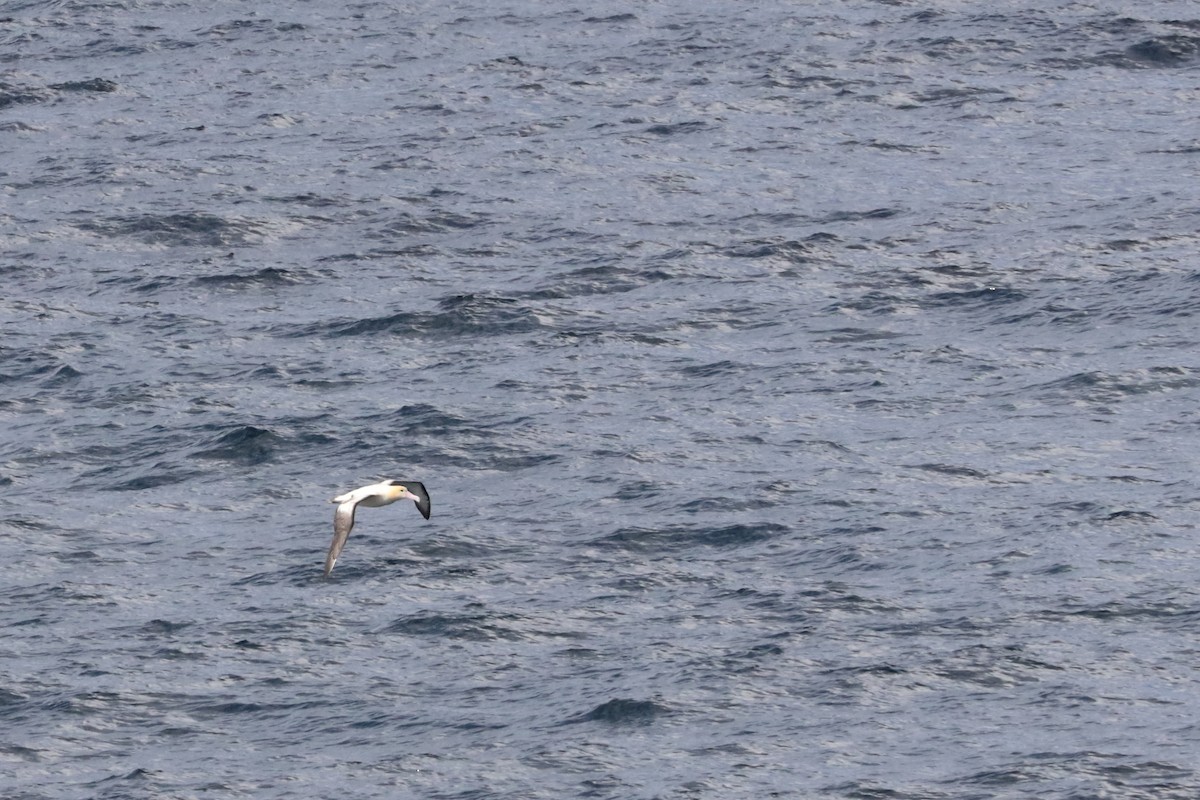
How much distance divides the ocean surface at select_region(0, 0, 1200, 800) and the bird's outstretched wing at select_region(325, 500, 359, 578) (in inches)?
216

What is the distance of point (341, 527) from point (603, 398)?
17.7 meters

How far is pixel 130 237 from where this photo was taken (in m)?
69.6

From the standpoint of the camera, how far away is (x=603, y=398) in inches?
2377

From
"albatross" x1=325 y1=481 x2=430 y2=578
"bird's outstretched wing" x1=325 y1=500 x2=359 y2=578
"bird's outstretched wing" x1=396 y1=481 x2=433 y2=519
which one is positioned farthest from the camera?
"bird's outstretched wing" x1=396 y1=481 x2=433 y2=519

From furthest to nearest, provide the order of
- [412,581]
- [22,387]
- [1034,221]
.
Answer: [1034,221], [22,387], [412,581]

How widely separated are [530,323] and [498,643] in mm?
13813

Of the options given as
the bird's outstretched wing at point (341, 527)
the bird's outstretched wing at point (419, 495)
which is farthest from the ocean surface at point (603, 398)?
the bird's outstretched wing at point (341, 527)

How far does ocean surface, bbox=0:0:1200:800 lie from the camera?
48438 mm

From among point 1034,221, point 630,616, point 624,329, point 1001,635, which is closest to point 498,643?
point 630,616

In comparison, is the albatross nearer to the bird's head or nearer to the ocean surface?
the bird's head

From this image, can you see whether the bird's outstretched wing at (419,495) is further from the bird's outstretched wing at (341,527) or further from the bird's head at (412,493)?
the bird's outstretched wing at (341,527)

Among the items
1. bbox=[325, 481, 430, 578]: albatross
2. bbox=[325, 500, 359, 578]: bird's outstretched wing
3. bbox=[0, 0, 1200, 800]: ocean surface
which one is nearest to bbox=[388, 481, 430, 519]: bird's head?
bbox=[325, 481, 430, 578]: albatross

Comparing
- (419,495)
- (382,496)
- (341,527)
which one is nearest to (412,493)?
(419,495)

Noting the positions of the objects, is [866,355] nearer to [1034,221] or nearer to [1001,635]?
[1034,221]
